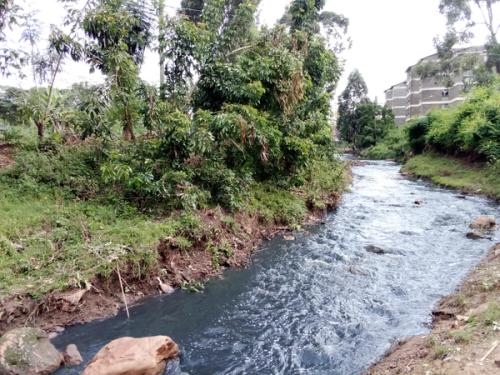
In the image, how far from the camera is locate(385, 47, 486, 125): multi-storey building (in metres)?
51.3

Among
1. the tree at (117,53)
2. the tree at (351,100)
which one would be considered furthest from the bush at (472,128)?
the tree at (351,100)

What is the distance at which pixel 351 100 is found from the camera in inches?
2143

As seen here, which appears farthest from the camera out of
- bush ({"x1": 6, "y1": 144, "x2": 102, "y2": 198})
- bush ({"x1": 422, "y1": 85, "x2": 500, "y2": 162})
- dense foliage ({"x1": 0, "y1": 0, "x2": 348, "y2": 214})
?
bush ({"x1": 422, "y1": 85, "x2": 500, "y2": 162})

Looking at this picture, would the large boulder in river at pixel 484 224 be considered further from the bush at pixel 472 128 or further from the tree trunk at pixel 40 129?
the tree trunk at pixel 40 129

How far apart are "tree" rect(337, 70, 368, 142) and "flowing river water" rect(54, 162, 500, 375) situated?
4484 cm

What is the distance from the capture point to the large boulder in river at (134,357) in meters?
4.59

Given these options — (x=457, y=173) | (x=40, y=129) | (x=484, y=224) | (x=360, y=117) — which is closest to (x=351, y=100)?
(x=360, y=117)

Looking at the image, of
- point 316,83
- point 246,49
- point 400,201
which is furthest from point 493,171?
point 246,49

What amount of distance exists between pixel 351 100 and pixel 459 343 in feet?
176

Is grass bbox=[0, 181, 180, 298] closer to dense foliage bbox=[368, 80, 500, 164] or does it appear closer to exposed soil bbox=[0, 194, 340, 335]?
exposed soil bbox=[0, 194, 340, 335]

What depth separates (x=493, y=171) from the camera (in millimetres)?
19703

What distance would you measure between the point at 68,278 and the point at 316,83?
12.3m

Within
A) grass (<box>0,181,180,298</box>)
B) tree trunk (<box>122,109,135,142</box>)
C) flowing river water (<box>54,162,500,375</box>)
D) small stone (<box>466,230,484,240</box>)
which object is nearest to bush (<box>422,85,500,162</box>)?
small stone (<box>466,230,484,240</box>)

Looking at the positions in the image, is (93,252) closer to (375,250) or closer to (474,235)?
(375,250)
